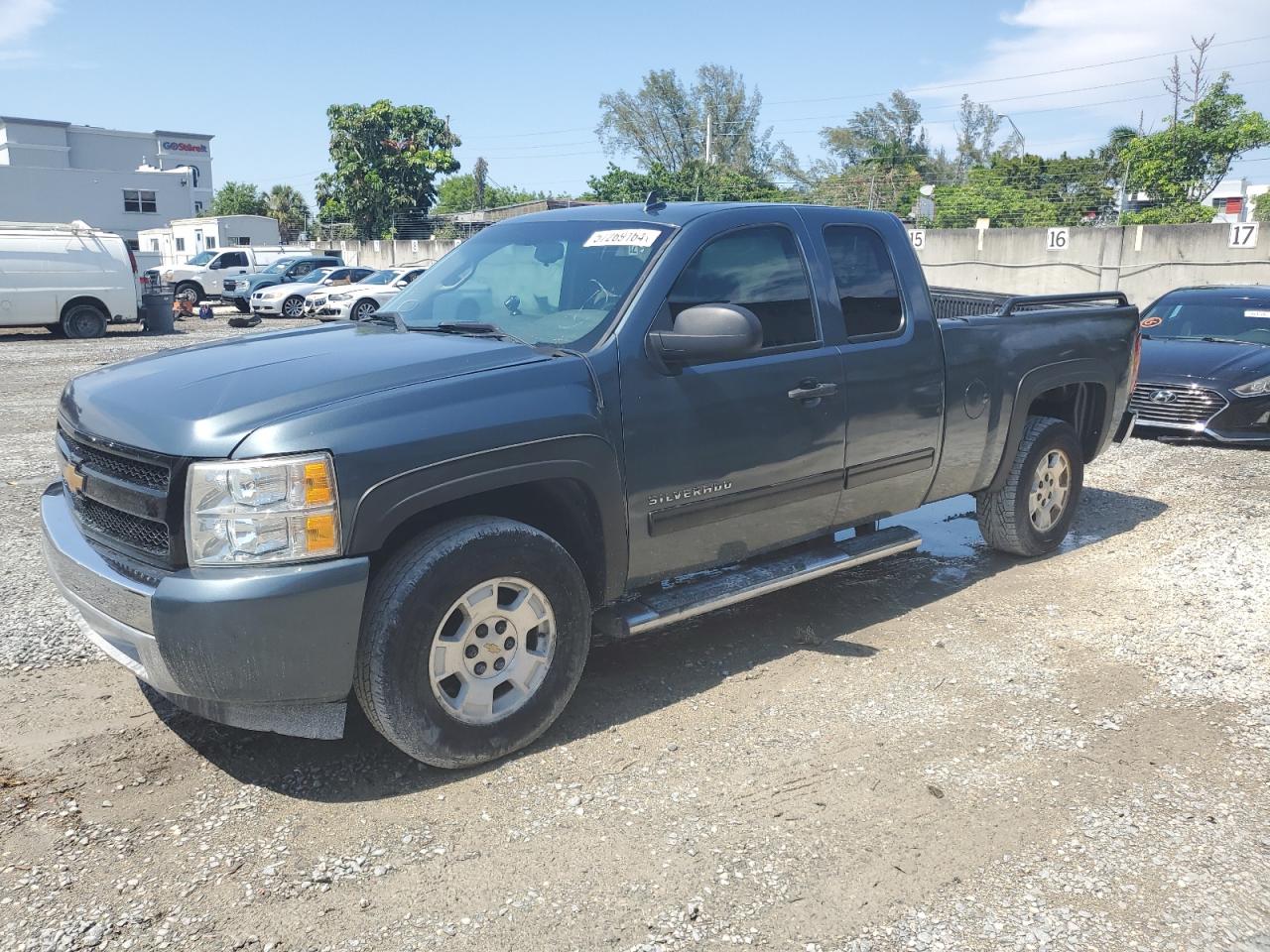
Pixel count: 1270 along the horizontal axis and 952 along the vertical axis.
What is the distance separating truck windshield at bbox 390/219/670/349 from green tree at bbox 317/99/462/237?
47.8 metres

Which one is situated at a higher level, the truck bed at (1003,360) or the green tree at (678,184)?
the green tree at (678,184)

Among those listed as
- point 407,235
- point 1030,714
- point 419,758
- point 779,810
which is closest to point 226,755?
point 419,758

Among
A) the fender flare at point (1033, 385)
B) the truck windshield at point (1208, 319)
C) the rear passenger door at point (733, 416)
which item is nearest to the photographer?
the rear passenger door at point (733, 416)

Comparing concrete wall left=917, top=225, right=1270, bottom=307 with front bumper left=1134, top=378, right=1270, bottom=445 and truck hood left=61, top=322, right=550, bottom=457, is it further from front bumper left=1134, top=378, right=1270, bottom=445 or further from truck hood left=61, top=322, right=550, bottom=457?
truck hood left=61, top=322, right=550, bottom=457

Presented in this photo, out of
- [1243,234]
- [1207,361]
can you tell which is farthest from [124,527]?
[1243,234]

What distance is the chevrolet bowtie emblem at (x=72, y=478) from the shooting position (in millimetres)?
3609

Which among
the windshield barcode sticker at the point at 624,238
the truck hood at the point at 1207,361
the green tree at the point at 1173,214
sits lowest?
the truck hood at the point at 1207,361

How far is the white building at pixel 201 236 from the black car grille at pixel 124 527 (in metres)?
48.7

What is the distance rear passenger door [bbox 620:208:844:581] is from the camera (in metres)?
3.92

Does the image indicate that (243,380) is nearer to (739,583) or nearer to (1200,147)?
(739,583)

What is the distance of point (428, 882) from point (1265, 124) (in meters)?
37.7

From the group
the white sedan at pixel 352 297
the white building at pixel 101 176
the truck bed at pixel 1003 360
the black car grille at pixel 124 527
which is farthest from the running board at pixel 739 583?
the white building at pixel 101 176

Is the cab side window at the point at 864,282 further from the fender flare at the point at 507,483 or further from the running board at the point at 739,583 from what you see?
the fender flare at the point at 507,483

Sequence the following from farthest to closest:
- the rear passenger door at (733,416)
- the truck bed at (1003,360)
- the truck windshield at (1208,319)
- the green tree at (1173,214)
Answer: the green tree at (1173,214) < the truck windshield at (1208,319) < the truck bed at (1003,360) < the rear passenger door at (733,416)
